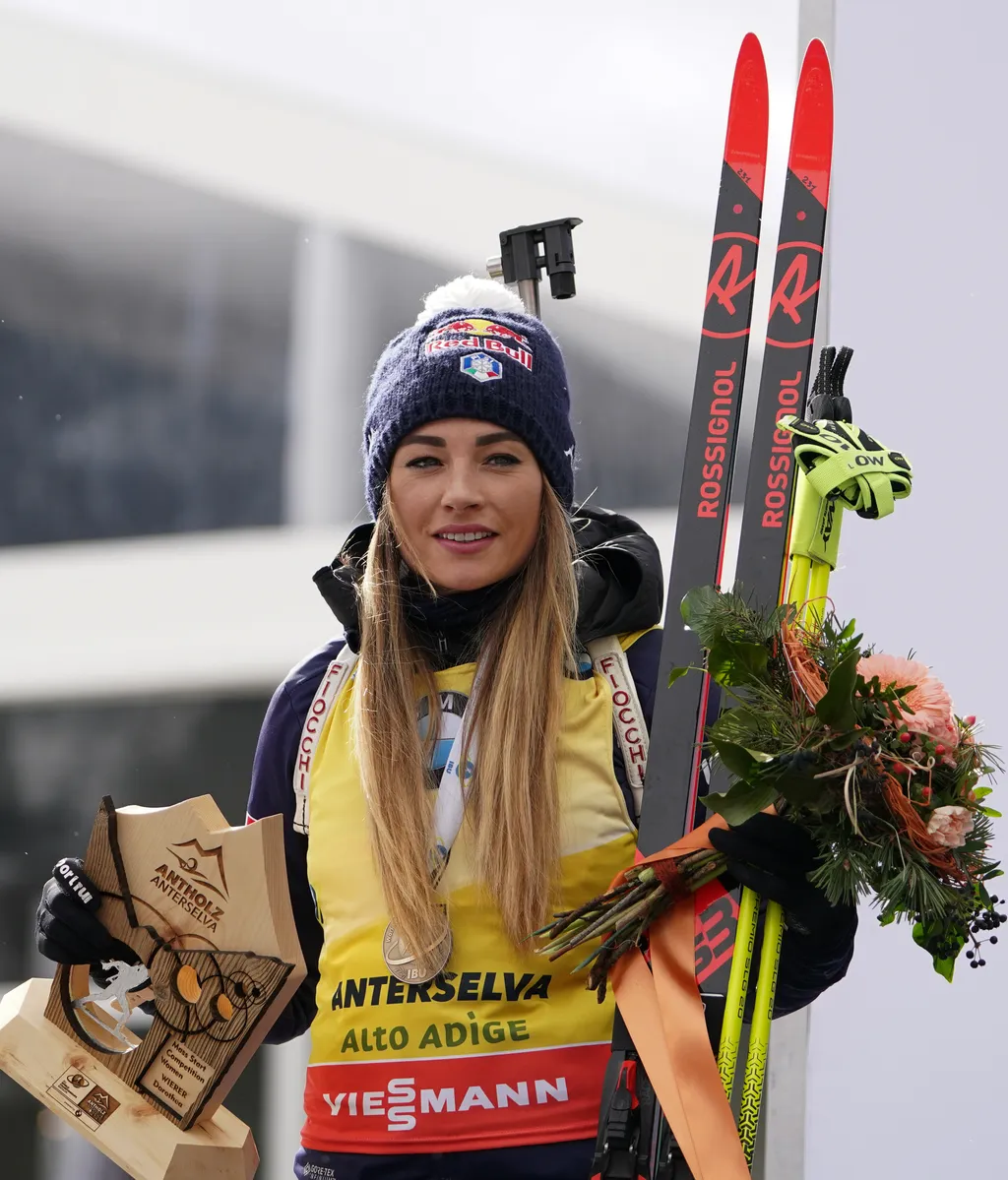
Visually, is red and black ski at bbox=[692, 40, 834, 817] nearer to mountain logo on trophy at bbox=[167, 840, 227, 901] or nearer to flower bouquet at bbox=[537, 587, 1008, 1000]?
flower bouquet at bbox=[537, 587, 1008, 1000]

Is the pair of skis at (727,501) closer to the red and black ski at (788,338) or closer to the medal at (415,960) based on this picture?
the red and black ski at (788,338)

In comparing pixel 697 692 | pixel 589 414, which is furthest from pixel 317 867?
pixel 589 414

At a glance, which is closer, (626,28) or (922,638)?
(922,638)

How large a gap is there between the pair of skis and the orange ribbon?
0.10ft

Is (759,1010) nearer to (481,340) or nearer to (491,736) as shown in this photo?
(491,736)

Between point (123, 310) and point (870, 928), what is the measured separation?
70.1 inches

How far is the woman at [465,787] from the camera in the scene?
142cm

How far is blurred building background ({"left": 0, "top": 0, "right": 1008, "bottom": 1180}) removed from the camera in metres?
2.51

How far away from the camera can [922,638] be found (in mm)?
2066

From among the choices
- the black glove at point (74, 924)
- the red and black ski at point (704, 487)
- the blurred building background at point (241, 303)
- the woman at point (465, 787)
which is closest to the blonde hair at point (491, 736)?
→ the woman at point (465, 787)

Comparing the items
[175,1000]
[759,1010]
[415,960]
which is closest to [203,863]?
[175,1000]

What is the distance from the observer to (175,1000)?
1.54 meters

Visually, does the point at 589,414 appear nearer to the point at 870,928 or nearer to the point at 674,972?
the point at 870,928

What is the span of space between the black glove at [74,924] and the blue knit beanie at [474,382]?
1.80ft
